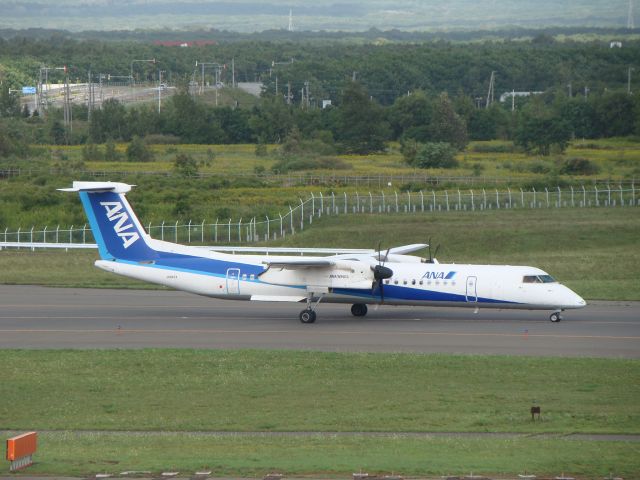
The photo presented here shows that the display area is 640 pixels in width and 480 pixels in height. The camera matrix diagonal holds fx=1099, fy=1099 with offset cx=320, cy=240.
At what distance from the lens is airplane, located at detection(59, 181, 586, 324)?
117 feet

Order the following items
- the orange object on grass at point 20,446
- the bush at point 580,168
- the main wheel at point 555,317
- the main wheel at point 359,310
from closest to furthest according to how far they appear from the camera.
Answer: the orange object on grass at point 20,446 → the main wheel at point 555,317 → the main wheel at point 359,310 → the bush at point 580,168

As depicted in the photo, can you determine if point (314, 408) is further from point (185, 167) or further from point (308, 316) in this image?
point (185, 167)

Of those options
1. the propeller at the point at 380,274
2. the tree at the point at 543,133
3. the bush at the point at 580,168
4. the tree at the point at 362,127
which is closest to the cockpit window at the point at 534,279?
the propeller at the point at 380,274

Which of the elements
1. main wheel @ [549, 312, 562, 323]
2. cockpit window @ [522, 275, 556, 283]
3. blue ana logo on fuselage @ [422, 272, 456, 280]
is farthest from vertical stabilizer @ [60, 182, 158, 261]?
main wheel @ [549, 312, 562, 323]

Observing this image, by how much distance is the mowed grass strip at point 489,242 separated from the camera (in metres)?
50.2

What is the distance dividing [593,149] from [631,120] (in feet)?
26.3

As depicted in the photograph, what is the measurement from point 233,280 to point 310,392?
1221 centimetres

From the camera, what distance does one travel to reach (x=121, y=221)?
38.2 meters

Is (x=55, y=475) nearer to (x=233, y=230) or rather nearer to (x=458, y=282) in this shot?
(x=458, y=282)

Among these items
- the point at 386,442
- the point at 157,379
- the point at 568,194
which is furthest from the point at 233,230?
the point at 386,442

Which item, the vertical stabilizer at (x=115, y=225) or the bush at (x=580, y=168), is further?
the bush at (x=580, y=168)

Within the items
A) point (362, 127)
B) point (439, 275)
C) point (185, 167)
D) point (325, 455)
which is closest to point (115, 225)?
point (439, 275)

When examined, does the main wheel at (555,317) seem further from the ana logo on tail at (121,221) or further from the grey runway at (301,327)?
the ana logo on tail at (121,221)

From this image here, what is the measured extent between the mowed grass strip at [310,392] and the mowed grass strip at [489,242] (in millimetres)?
19076
